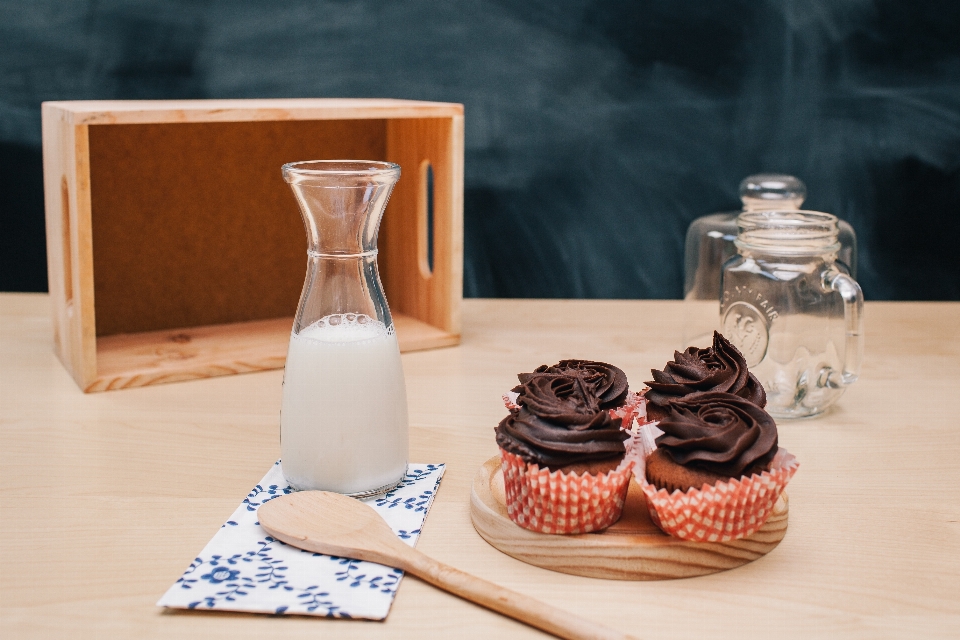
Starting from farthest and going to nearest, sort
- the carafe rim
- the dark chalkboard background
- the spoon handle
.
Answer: the dark chalkboard background
the carafe rim
the spoon handle

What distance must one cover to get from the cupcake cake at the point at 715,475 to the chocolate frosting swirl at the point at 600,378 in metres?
0.07

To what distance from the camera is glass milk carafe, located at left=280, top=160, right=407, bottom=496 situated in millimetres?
753

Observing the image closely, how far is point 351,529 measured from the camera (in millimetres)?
682

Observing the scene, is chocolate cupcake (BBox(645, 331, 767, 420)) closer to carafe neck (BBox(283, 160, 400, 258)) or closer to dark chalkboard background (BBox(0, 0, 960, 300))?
carafe neck (BBox(283, 160, 400, 258))

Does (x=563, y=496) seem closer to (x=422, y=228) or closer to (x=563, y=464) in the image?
(x=563, y=464)

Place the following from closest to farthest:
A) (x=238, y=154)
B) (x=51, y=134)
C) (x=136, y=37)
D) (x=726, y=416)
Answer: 1. (x=726, y=416)
2. (x=51, y=134)
3. (x=238, y=154)
4. (x=136, y=37)

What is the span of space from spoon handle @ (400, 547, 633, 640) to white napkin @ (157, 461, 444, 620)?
0.02 m

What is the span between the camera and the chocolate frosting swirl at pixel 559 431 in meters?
0.66

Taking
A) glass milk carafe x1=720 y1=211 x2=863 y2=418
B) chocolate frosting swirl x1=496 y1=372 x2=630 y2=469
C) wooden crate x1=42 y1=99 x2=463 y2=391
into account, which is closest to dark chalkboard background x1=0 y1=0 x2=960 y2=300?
wooden crate x1=42 y1=99 x2=463 y2=391

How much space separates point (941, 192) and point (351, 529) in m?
1.40

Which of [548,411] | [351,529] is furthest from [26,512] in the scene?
[548,411]

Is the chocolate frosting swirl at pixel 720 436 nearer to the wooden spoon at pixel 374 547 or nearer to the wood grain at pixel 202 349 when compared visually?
the wooden spoon at pixel 374 547

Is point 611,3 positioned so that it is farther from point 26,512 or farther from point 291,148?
point 26,512

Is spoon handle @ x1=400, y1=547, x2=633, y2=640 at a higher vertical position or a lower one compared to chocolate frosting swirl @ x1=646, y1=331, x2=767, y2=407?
lower
